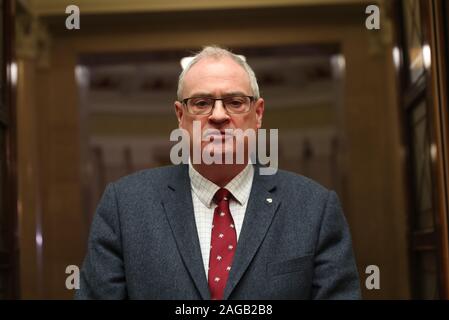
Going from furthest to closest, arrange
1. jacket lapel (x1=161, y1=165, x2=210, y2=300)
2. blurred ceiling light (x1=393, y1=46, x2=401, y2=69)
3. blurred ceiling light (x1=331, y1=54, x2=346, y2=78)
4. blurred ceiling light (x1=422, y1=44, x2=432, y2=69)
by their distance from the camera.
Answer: blurred ceiling light (x1=331, y1=54, x2=346, y2=78) < blurred ceiling light (x1=393, y1=46, x2=401, y2=69) < blurred ceiling light (x1=422, y1=44, x2=432, y2=69) < jacket lapel (x1=161, y1=165, x2=210, y2=300)

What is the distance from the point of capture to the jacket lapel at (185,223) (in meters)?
1.92

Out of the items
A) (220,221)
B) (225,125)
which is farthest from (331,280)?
(225,125)

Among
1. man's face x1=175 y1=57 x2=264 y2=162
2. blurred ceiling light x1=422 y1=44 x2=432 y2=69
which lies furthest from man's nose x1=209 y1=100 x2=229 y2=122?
blurred ceiling light x1=422 y1=44 x2=432 y2=69

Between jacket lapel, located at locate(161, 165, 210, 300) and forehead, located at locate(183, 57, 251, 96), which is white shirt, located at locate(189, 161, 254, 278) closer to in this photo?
jacket lapel, located at locate(161, 165, 210, 300)

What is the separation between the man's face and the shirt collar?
0.13 meters

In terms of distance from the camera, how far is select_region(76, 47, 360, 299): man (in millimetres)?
1935

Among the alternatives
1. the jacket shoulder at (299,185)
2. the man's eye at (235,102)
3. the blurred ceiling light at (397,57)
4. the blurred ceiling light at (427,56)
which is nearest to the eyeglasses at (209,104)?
the man's eye at (235,102)

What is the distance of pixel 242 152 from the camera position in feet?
6.76

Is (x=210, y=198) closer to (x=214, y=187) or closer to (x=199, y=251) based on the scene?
(x=214, y=187)

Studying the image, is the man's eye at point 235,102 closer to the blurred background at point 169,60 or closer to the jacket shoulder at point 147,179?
the jacket shoulder at point 147,179

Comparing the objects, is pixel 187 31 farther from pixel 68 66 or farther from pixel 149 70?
pixel 149 70

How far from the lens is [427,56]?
110 inches

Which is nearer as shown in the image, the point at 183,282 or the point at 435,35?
the point at 183,282

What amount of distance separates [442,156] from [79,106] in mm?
2640
